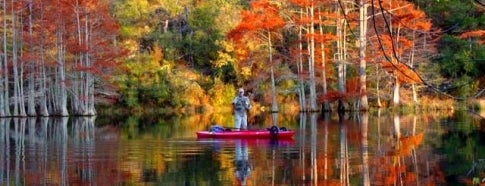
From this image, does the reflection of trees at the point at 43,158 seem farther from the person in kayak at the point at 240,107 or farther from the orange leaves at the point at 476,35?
the orange leaves at the point at 476,35

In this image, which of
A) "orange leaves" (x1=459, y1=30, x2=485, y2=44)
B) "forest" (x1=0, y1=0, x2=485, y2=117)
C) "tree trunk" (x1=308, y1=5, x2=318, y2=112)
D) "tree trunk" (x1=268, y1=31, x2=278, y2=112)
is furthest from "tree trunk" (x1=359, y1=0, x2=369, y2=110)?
"orange leaves" (x1=459, y1=30, x2=485, y2=44)

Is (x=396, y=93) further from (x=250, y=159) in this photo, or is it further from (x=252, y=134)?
(x=250, y=159)

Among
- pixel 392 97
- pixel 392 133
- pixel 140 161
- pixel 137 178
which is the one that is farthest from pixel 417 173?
pixel 392 97

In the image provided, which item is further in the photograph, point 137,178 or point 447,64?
point 447,64

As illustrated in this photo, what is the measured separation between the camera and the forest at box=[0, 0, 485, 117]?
40.3 m

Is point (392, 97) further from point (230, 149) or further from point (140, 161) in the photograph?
point (140, 161)

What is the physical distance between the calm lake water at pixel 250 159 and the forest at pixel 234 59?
1824 cm

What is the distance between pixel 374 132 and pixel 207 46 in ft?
87.2

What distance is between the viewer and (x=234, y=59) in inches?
1800

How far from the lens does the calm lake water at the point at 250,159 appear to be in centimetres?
1139

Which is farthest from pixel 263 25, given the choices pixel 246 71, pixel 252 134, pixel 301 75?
pixel 252 134

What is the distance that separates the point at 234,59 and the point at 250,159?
103 feet

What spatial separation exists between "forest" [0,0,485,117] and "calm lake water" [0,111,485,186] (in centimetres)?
1824

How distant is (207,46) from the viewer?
4828 centimetres
